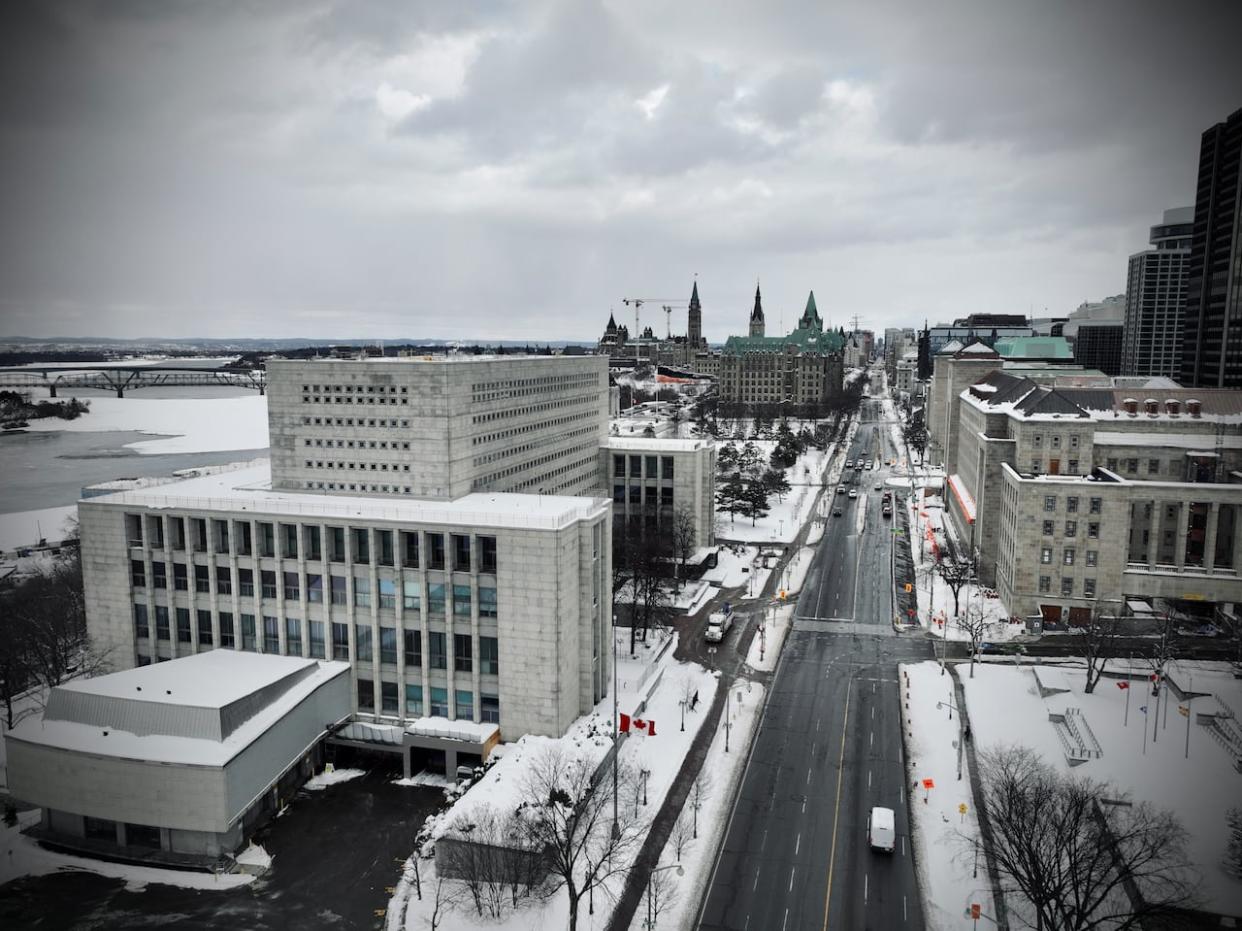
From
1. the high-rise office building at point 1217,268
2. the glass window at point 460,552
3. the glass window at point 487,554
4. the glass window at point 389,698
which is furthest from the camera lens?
the high-rise office building at point 1217,268

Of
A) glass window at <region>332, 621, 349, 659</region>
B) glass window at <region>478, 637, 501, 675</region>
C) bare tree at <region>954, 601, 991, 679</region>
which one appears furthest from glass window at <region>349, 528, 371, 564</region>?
bare tree at <region>954, 601, 991, 679</region>

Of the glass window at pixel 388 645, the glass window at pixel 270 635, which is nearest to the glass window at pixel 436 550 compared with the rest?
the glass window at pixel 388 645

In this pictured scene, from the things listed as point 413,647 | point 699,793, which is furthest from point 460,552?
point 699,793

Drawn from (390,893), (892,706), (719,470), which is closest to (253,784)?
(390,893)

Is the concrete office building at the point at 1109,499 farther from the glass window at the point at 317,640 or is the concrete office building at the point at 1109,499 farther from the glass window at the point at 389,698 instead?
the glass window at the point at 317,640

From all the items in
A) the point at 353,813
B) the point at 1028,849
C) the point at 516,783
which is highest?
the point at 1028,849

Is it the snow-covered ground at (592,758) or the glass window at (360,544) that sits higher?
the glass window at (360,544)

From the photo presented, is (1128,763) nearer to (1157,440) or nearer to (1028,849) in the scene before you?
(1028,849)
